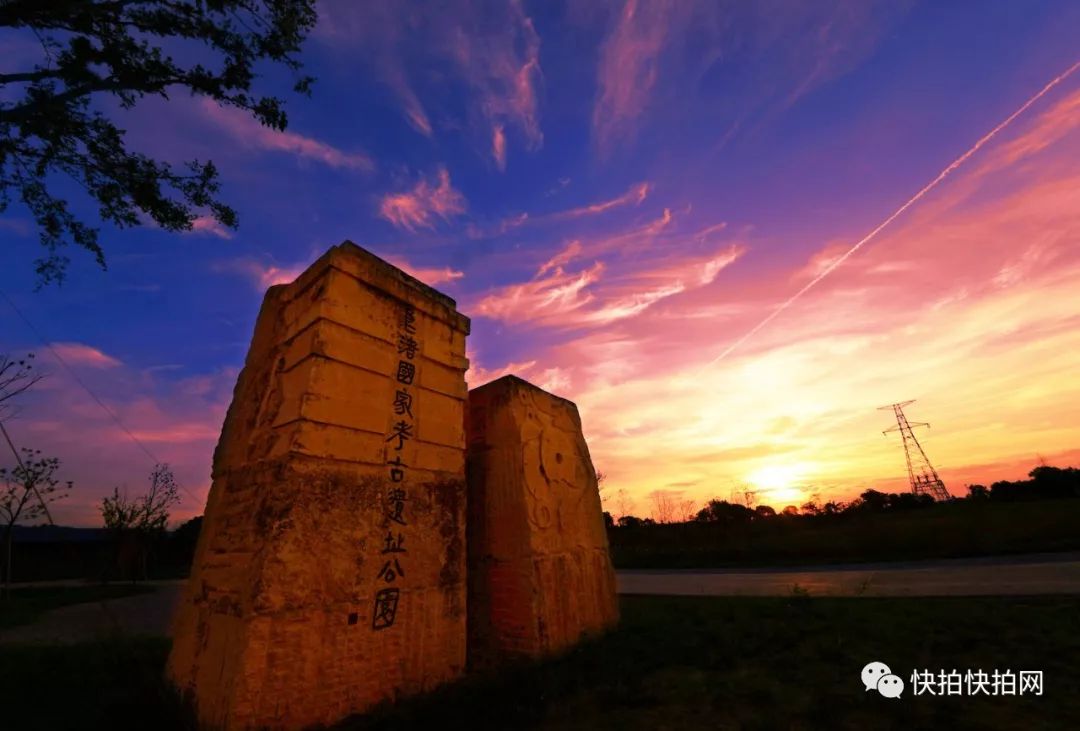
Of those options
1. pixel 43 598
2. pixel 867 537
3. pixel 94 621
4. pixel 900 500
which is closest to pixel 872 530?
pixel 867 537

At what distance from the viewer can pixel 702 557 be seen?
70.1 ft

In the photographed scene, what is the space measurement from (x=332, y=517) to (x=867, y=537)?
2397 cm

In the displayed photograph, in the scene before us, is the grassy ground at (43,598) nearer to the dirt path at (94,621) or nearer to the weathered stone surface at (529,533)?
the dirt path at (94,621)

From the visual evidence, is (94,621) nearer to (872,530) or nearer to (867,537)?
(867,537)

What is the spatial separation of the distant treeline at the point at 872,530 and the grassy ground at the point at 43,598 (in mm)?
20373

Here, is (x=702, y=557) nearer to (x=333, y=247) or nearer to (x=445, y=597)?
(x=445, y=597)

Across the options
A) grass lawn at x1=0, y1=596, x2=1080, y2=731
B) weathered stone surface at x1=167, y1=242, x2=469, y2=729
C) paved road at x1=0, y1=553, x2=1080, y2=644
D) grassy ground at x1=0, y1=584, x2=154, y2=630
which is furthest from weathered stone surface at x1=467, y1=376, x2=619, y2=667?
grassy ground at x1=0, y1=584, x2=154, y2=630

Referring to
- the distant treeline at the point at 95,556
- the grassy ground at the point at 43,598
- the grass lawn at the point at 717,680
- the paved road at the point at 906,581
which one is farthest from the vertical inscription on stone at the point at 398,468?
the distant treeline at the point at 95,556

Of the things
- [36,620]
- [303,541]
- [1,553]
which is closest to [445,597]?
[303,541]

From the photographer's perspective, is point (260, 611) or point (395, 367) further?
point (395, 367)

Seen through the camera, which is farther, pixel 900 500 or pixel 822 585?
pixel 900 500

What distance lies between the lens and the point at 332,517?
408 centimetres

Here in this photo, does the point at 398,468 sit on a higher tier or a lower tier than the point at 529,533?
higher

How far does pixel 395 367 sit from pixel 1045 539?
22329 mm
